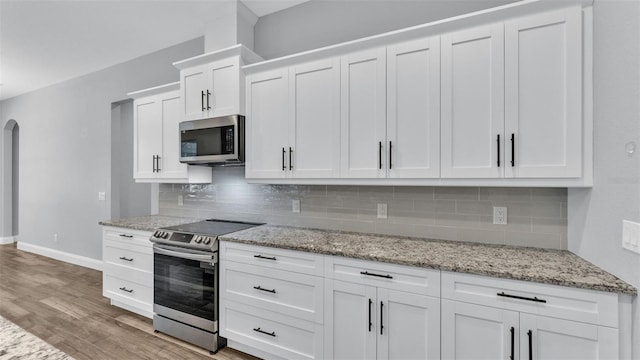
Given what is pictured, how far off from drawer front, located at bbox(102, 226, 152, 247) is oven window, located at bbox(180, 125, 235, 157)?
33.6 inches

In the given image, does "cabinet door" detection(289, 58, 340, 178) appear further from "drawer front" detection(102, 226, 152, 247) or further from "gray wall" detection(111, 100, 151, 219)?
"gray wall" detection(111, 100, 151, 219)

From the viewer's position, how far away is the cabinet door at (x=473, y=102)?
1.78 meters

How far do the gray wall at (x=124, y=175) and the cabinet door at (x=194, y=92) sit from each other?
189 cm

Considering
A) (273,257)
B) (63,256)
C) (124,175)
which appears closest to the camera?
(273,257)

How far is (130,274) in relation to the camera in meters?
2.93

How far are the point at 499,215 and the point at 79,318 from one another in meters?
3.97

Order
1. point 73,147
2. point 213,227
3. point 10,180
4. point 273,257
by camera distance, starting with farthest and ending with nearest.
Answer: point 10,180
point 73,147
point 213,227
point 273,257

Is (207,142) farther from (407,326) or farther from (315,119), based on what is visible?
(407,326)

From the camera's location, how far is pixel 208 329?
2359 mm

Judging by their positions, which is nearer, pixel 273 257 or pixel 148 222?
pixel 273 257

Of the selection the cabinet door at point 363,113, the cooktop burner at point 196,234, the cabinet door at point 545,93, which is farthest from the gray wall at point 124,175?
the cabinet door at point 545,93

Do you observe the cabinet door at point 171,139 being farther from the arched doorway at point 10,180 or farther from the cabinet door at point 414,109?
the arched doorway at point 10,180

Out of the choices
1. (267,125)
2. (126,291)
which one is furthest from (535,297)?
(126,291)

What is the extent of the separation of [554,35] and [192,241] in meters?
2.82
